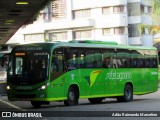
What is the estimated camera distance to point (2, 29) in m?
38.5

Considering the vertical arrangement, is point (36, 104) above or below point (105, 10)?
below

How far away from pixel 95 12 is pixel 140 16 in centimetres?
733

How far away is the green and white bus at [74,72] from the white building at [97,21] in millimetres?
57899

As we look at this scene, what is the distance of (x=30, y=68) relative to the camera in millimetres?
24547

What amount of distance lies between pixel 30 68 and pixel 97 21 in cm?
6647

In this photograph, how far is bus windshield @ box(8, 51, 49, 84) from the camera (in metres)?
24.3

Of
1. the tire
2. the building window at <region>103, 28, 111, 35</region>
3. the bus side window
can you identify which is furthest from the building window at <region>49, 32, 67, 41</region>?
the bus side window

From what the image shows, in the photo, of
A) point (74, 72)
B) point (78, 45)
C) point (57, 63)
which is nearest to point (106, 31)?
point (78, 45)

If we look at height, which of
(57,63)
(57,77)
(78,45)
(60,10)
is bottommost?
(57,77)

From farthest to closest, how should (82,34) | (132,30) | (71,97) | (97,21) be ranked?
(82,34), (132,30), (97,21), (71,97)

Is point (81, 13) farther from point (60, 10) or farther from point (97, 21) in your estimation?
point (97, 21)

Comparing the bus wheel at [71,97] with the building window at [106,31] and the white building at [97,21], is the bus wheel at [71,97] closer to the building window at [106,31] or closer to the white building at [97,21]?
the white building at [97,21]

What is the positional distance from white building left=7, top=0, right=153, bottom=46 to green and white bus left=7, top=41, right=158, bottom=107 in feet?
190

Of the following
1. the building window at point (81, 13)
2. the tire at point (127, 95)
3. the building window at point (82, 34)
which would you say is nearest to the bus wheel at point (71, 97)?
the tire at point (127, 95)
